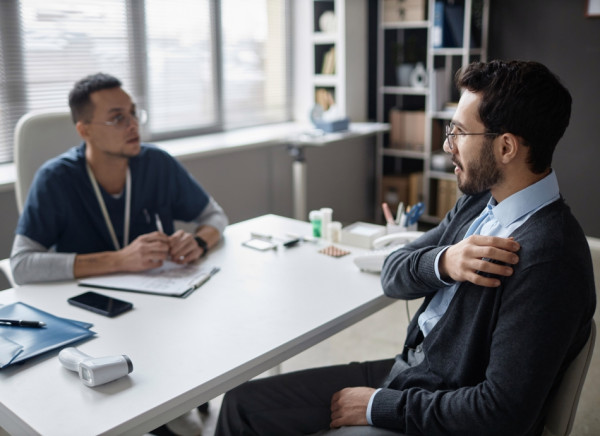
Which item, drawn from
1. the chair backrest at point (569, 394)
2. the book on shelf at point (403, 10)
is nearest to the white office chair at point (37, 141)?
the chair backrest at point (569, 394)

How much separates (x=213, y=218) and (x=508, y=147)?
1247 mm

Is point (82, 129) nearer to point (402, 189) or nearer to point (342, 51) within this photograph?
point (342, 51)

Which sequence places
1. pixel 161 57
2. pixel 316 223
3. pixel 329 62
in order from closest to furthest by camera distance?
pixel 316 223 < pixel 161 57 < pixel 329 62

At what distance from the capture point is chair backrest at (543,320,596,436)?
120cm

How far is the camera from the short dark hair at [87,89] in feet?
7.19

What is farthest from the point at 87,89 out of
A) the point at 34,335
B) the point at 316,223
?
the point at 34,335

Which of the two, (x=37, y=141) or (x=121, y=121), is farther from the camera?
(x=37, y=141)

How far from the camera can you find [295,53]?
16.3ft

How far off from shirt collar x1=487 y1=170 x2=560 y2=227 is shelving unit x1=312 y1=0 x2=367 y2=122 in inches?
141

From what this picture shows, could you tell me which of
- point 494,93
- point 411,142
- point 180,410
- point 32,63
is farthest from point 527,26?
point 180,410

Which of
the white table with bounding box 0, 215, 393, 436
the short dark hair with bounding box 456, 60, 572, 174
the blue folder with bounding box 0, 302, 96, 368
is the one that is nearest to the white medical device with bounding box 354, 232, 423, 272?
the white table with bounding box 0, 215, 393, 436

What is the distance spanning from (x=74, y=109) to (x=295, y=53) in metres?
2.96

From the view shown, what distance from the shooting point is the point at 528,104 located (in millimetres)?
1199

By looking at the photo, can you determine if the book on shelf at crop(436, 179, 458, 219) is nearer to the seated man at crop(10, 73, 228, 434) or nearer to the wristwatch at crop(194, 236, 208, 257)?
the seated man at crop(10, 73, 228, 434)
